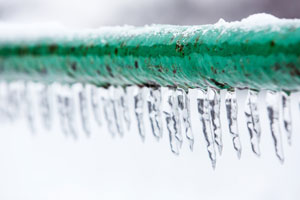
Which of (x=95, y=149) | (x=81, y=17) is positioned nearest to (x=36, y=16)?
(x=81, y=17)

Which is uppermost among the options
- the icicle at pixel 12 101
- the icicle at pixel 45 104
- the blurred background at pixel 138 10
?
the blurred background at pixel 138 10

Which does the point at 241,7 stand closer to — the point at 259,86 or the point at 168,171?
the point at 168,171

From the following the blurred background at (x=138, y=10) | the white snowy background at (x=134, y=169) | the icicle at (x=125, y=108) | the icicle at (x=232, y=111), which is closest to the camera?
the icicle at (x=232, y=111)

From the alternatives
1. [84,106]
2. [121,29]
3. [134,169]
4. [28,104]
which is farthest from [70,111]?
[134,169]

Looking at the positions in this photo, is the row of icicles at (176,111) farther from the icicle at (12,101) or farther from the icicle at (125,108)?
the icicle at (12,101)

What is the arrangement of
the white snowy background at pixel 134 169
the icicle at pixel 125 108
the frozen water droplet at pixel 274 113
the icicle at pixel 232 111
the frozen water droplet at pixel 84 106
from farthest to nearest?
the white snowy background at pixel 134 169, the frozen water droplet at pixel 84 106, the icicle at pixel 125 108, the icicle at pixel 232 111, the frozen water droplet at pixel 274 113

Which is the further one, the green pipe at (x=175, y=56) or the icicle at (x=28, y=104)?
the icicle at (x=28, y=104)

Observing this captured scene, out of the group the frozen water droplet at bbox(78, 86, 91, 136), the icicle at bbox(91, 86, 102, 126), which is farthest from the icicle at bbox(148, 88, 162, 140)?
the frozen water droplet at bbox(78, 86, 91, 136)

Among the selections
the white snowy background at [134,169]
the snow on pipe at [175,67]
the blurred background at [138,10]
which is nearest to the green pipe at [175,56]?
the snow on pipe at [175,67]
